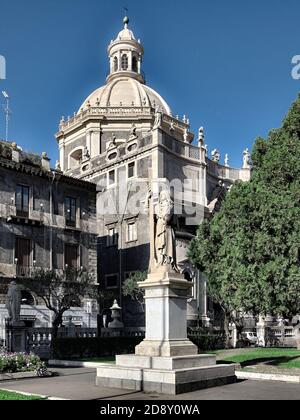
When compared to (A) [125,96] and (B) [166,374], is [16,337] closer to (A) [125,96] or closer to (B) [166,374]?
(B) [166,374]

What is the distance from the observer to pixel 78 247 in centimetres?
3938

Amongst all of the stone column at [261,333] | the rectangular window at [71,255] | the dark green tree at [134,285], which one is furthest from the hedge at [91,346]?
the stone column at [261,333]

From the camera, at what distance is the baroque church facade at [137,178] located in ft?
143

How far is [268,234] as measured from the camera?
2270cm

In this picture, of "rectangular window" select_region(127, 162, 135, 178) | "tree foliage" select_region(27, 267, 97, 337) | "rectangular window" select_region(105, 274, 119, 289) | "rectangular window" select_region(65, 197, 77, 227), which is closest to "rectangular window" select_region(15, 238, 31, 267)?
"tree foliage" select_region(27, 267, 97, 337)

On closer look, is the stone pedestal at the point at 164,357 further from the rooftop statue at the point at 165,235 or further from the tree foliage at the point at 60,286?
the tree foliage at the point at 60,286

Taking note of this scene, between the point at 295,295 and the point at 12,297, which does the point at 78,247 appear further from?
the point at 295,295

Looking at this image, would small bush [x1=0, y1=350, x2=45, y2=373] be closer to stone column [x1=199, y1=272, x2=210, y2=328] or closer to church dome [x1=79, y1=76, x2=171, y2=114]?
stone column [x1=199, y1=272, x2=210, y2=328]

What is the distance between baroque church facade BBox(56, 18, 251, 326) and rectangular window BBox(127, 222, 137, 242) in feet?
0.27

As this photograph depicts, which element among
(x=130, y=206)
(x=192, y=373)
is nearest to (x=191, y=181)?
(x=130, y=206)

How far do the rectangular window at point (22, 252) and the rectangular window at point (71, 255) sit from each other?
3128 millimetres

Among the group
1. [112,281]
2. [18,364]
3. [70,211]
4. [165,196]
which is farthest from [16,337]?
[112,281]

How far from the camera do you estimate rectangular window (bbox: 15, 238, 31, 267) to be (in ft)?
117

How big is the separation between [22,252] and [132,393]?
2478 cm
